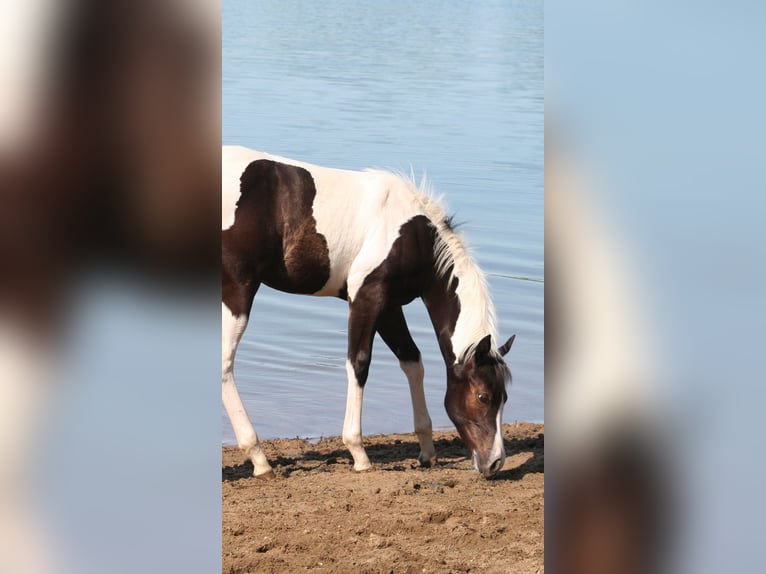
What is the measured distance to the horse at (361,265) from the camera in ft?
11.3

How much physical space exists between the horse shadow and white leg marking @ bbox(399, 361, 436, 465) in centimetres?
4

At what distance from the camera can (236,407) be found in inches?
132

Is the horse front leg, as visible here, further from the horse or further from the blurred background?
the blurred background

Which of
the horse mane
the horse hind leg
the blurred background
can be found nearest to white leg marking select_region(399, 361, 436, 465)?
the horse hind leg

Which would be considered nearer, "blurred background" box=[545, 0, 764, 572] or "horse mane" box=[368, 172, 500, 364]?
"blurred background" box=[545, 0, 764, 572]

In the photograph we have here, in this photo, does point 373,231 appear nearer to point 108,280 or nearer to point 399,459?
point 399,459

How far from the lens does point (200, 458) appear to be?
2.72ft

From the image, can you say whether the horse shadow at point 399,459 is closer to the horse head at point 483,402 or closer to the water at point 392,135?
the horse head at point 483,402

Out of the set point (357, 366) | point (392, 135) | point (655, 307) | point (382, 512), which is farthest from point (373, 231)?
point (392, 135)

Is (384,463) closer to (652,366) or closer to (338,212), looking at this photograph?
(338,212)

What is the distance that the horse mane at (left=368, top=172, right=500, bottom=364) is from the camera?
3479mm

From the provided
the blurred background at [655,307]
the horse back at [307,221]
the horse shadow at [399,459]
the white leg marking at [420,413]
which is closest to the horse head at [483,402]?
the horse shadow at [399,459]

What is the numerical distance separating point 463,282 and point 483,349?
251 millimetres

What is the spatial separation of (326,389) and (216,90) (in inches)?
151
